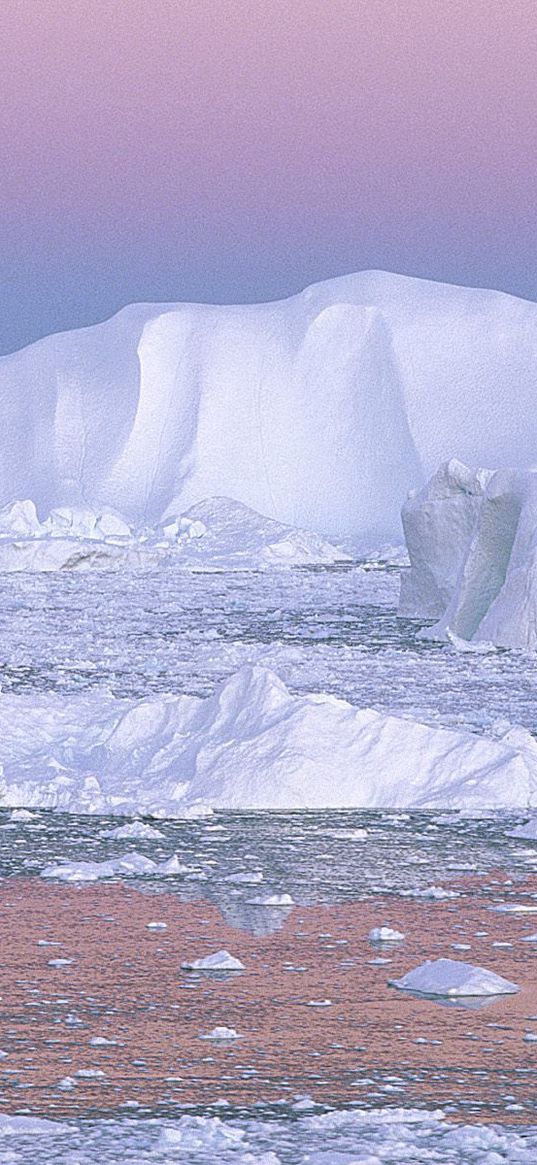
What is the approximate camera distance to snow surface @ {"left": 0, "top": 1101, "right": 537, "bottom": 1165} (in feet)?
10.7

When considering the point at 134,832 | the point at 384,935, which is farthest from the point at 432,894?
the point at 134,832

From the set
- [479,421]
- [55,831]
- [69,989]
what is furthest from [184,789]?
[479,421]

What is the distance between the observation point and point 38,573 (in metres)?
28.4

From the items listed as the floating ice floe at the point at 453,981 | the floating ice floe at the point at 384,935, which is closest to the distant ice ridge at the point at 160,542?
the floating ice floe at the point at 384,935

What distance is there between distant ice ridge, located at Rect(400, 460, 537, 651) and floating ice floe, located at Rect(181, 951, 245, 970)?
9.91m

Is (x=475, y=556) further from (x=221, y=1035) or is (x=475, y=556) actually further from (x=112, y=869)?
(x=221, y=1035)

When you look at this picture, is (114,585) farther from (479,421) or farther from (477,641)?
(479,421)

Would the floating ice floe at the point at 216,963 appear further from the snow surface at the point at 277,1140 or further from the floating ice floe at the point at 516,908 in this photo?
the snow surface at the point at 277,1140

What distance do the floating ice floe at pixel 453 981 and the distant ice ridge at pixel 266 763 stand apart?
→ 8.99 ft

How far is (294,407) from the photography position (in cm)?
4259

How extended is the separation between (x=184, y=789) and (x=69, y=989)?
3105 millimetres

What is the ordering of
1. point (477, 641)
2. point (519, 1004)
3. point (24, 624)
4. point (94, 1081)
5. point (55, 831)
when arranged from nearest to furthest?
point (94, 1081) < point (519, 1004) < point (55, 831) < point (477, 641) < point (24, 624)

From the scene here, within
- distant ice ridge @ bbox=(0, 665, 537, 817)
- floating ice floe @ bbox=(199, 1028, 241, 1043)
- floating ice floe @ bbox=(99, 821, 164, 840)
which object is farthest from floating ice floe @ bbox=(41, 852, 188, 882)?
floating ice floe @ bbox=(199, 1028, 241, 1043)

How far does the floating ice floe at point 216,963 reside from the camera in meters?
4.76
